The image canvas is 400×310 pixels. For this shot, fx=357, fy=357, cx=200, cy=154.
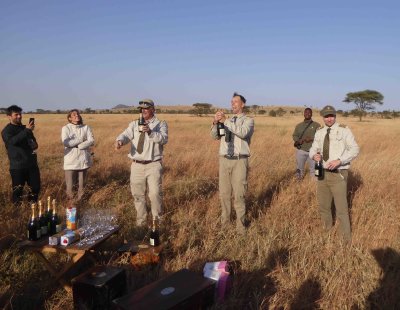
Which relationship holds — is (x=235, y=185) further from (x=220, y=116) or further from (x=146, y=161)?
(x=146, y=161)

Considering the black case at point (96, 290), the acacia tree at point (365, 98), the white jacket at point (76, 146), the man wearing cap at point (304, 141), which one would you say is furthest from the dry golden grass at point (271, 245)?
the acacia tree at point (365, 98)

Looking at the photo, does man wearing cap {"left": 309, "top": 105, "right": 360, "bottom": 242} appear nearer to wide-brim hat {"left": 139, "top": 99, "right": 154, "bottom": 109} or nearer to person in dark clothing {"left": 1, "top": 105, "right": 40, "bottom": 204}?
wide-brim hat {"left": 139, "top": 99, "right": 154, "bottom": 109}

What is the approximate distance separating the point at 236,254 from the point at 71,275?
6.85 feet

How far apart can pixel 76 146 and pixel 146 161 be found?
6.62 feet

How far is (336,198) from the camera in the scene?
5.45 meters

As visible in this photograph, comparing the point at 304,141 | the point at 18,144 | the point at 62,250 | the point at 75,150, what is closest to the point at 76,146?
the point at 75,150

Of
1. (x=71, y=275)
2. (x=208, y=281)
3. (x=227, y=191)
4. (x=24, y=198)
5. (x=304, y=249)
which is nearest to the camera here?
(x=208, y=281)

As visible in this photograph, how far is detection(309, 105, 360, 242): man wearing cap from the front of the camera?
5.33 meters

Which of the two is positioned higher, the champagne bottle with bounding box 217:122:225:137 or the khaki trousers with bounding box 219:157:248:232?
the champagne bottle with bounding box 217:122:225:137

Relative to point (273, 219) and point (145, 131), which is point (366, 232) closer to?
point (273, 219)

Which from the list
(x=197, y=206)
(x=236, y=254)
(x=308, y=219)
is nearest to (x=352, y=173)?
(x=308, y=219)

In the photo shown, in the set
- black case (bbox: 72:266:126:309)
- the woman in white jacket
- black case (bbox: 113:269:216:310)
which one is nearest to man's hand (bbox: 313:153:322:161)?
black case (bbox: 113:269:216:310)

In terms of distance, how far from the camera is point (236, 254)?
184 inches

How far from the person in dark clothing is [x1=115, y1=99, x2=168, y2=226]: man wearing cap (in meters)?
2.06
